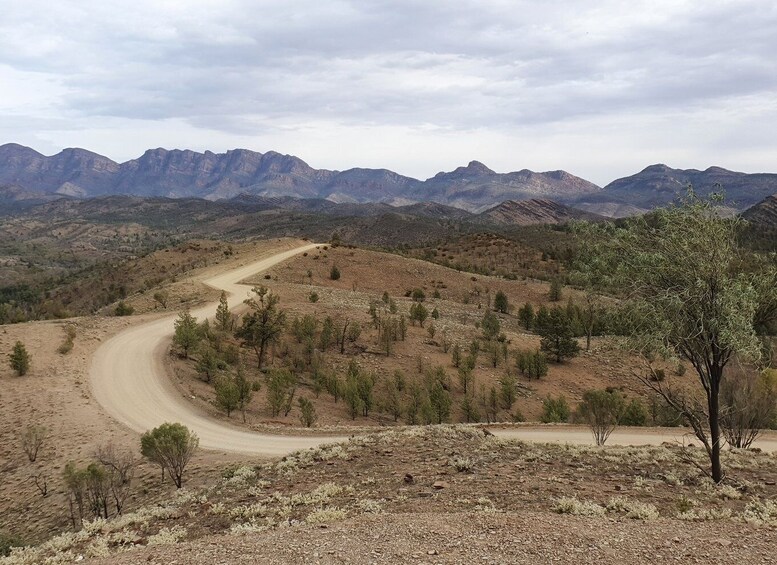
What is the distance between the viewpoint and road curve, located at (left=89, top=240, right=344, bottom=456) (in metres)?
18.0

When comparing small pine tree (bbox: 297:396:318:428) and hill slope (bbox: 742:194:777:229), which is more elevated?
hill slope (bbox: 742:194:777:229)

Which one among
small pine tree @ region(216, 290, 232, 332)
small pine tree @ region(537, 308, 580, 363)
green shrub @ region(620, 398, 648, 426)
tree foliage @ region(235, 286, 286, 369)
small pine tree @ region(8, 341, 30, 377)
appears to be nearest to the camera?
small pine tree @ region(8, 341, 30, 377)

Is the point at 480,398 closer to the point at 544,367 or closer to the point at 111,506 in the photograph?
the point at 544,367

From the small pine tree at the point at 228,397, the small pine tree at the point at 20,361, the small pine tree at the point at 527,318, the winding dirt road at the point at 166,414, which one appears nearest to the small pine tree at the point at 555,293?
the small pine tree at the point at 527,318

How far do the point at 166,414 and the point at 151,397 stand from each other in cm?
193

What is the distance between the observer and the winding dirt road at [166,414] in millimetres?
18125

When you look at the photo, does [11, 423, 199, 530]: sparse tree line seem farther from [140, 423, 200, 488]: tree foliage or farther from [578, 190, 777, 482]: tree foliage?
[578, 190, 777, 482]: tree foliage

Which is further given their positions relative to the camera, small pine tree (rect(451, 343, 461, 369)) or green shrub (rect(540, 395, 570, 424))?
small pine tree (rect(451, 343, 461, 369))

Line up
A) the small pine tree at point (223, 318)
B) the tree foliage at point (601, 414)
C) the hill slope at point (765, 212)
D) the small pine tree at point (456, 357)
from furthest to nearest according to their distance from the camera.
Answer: the hill slope at point (765, 212), the small pine tree at point (223, 318), the small pine tree at point (456, 357), the tree foliage at point (601, 414)

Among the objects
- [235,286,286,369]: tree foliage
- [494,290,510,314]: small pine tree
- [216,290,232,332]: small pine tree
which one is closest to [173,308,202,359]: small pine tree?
[235,286,286,369]: tree foliage

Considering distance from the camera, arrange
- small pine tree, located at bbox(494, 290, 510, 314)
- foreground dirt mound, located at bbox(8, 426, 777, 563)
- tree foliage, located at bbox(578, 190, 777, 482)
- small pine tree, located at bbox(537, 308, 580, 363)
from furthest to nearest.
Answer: small pine tree, located at bbox(494, 290, 510, 314) → small pine tree, located at bbox(537, 308, 580, 363) → tree foliage, located at bbox(578, 190, 777, 482) → foreground dirt mound, located at bbox(8, 426, 777, 563)

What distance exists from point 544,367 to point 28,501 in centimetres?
2525

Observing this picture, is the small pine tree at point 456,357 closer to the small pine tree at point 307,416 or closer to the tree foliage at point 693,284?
the small pine tree at point 307,416

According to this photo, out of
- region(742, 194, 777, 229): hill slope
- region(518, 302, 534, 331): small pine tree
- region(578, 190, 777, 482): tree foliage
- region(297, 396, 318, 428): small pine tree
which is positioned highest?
region(742, 194, 777, 229): hill slope
